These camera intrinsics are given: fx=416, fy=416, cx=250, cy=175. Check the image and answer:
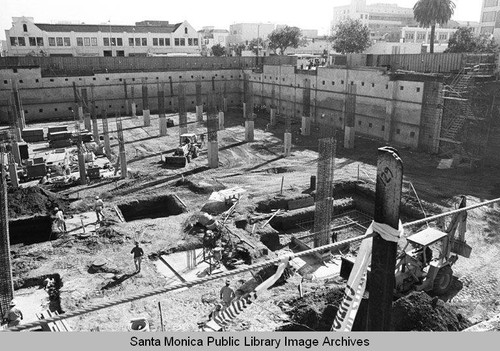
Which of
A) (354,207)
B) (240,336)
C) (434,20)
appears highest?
(434,20)

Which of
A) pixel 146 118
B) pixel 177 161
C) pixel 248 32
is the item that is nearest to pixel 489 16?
pixel 146 118

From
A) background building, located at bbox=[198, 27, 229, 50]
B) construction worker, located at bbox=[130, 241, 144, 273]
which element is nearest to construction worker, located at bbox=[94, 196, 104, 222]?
construction worker, located at bbox=[130, 241, 144, 273]

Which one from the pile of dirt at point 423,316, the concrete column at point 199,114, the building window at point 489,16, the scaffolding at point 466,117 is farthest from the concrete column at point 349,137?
the building window at point 489,16

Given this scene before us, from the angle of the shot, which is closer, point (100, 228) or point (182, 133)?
point (100, 228)

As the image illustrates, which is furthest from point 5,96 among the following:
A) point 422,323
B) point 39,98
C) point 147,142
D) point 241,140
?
point 422,323

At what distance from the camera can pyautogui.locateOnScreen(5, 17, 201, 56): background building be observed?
63.8 metres

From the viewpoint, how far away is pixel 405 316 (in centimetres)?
1016

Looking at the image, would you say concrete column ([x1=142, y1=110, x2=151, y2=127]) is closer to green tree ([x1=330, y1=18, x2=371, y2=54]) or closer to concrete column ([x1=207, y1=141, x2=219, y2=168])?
concrete column ([x1=207, y1=141, x2=219, y2=168])

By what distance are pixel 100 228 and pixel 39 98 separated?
35019mm

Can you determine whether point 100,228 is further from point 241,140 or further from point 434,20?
point 434,20

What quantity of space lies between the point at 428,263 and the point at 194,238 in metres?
8.49

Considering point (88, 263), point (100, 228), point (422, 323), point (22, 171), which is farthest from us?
point (22, 171)

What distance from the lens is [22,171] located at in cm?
2623

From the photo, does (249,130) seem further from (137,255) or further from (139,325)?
(139,325)
